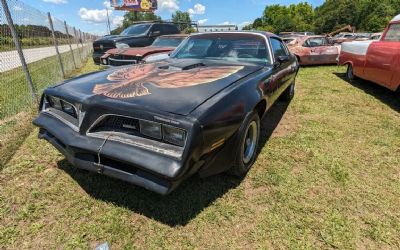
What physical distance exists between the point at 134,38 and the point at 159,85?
8.15 metres

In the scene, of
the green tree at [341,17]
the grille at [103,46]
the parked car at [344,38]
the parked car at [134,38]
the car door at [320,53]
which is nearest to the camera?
the parked car at [134,38]

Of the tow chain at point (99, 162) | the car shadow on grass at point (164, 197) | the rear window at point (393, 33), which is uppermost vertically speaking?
the rear window at point (393, 33)

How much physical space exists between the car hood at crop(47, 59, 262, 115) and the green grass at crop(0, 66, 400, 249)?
95 cm

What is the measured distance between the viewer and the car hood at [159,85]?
7.22ft

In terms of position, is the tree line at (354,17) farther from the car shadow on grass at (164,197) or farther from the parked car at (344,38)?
the car shadow on grass at (164,197)

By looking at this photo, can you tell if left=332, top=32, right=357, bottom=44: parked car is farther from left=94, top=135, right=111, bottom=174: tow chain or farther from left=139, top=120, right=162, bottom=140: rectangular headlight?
left=94, top=135, right=111, bottom=174: tow chain

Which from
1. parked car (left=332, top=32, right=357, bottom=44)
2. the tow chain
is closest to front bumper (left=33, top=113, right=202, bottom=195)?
the tow chain

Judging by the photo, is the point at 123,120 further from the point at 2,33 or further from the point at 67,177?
the point at 2,33

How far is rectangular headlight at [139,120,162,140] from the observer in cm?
210

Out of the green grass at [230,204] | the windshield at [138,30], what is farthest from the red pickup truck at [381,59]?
the windshield at [138,30]

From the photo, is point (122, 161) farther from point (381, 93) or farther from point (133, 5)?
point (133, 5)

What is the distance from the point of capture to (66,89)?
8.80 ft

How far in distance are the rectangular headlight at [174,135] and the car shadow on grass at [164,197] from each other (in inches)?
29.8

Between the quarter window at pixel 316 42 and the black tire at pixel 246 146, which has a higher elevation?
the quarter window at pixel 316 42
